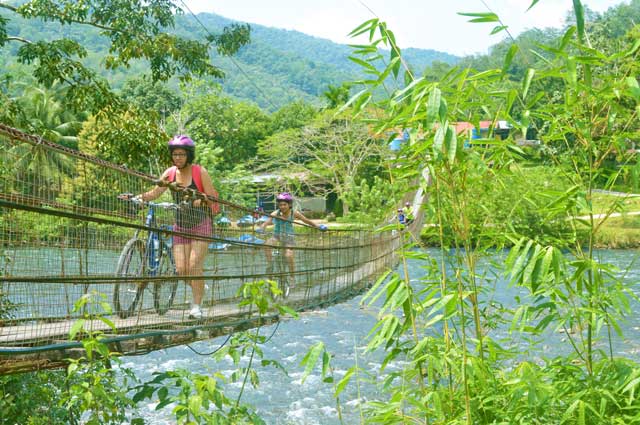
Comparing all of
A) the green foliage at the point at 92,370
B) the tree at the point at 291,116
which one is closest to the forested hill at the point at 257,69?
the tree at the point at 291,116

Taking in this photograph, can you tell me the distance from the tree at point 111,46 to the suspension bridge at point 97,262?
215cm

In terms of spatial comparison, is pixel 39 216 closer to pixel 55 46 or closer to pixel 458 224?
pixel 458 224

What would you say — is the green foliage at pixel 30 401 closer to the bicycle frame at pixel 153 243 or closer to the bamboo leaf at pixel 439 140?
the bicycle frame at pixel 153 243

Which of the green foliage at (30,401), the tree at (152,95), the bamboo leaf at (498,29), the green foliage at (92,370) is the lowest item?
the green foliage at (30,401)

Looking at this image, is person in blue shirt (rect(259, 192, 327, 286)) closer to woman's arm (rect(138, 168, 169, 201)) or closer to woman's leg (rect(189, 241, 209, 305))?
woman's leg (rect(189, 241, 209, 305))

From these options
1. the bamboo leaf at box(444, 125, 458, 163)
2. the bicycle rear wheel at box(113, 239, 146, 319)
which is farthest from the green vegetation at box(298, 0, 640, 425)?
the bicycle rear wheel at box(113, 239, 146, 319)

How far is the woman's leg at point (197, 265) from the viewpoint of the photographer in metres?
3.66

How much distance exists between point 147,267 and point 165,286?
144 millimetres

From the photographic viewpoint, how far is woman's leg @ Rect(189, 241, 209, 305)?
366 centimetres

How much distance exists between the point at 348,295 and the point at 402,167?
4220 mm

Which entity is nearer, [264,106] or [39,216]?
[39,216]

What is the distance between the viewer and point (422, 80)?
205cm

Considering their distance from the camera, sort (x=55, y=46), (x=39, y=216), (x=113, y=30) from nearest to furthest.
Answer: (x=39, y=216) → (x=55, y=46) → (x=113, y=30)

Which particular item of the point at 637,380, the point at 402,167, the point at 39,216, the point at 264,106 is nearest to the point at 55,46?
the point at 39,216
